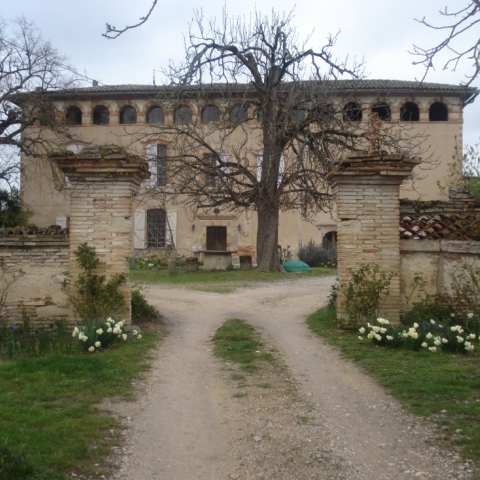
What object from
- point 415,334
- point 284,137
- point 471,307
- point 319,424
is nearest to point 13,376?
point 319,424

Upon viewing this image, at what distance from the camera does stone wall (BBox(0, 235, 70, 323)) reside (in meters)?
8.40

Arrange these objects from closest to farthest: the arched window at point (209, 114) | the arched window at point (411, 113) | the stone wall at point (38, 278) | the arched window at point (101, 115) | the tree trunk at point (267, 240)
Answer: the stone wall at point (38, 278) < the tree trunk at point (267, 240) < the arched window at point (209, 114) < the arched window at point (411, 113) < the arched window at point (101, 115)

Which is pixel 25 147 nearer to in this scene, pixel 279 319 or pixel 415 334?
pixel 279 319

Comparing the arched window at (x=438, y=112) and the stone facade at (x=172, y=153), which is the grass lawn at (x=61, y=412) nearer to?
the stone facade at (x=172, y=153)

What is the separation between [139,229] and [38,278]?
21199 millimetres

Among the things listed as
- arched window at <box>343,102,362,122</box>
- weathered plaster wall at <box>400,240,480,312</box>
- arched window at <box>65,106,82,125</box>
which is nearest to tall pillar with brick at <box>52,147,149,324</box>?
weathered plaster wall at <box>400,240,480,312</box>

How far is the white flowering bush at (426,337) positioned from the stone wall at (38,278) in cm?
471

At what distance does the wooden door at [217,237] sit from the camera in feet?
96.3

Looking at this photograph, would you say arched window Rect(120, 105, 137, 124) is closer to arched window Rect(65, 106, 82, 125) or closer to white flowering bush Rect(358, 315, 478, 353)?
arched window Rect(65, 106, 82, 125)

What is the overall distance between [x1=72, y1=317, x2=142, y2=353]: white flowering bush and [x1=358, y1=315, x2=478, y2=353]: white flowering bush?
3.44 m

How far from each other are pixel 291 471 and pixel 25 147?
79.2 ft

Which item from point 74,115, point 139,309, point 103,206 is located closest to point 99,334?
point 103,206

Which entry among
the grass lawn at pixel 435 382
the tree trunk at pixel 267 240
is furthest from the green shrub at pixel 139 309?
the tree trunk at pixel 267 240

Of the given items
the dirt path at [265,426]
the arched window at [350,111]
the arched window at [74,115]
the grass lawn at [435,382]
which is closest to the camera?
the dirt path at [265,426]
